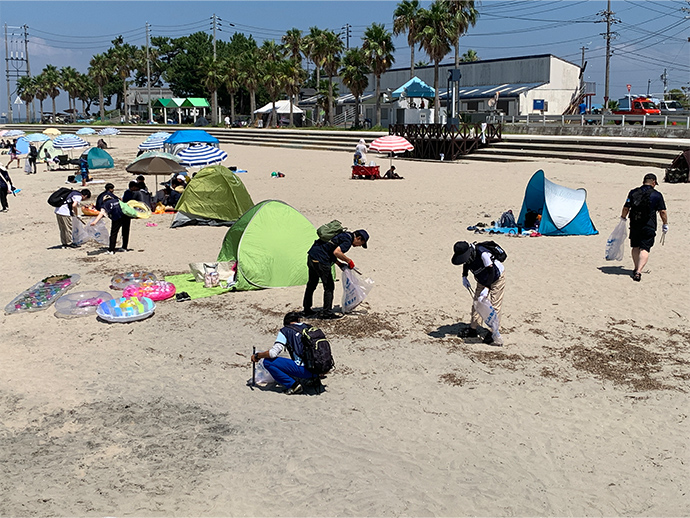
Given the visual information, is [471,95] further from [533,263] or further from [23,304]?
[23,304]

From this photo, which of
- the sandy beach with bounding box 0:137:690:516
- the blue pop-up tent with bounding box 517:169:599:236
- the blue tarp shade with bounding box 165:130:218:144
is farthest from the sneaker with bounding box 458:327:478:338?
the blue tarp shade with bounding box 165:130:218:144

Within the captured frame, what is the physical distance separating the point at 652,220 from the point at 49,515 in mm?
9466

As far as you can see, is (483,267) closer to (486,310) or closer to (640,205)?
(486,310)

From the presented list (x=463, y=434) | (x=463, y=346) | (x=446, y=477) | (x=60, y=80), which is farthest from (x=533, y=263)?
(x=60, y=80)

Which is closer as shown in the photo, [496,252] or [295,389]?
[295,389]

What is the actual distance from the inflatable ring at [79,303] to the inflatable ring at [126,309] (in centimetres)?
32

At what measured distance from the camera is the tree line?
148ft

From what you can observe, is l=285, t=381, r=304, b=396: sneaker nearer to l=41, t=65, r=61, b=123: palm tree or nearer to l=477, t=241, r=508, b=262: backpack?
l=477, t=241, r=508, b=262: backpack

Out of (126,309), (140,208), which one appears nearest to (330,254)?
(126,309)

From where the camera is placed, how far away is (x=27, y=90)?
10588cm

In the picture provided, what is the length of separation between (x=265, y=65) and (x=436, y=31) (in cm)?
2215

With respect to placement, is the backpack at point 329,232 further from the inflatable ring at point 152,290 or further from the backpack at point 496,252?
the inflatable ring at point 152,290

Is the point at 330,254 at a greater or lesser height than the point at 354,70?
lesser

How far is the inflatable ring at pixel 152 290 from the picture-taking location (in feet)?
33.6
